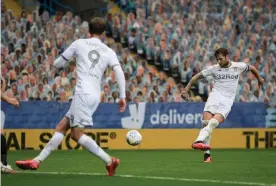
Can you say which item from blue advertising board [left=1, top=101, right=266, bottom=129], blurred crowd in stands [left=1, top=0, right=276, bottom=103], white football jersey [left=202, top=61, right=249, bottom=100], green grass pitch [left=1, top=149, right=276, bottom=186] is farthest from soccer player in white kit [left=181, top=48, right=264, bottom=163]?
blurred crowd in stands [left=1, top=0, right=276, bottom=103]

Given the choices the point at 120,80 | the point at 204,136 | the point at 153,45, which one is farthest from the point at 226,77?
the point at 153,45

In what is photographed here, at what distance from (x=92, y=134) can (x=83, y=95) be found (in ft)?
33.9

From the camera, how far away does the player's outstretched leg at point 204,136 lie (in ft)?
48.1

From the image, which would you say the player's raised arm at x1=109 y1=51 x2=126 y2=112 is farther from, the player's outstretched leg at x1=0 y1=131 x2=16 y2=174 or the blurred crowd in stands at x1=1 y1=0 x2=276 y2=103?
the blurred crowd in stands at x1=1 y1=0 x2=276 y2=103

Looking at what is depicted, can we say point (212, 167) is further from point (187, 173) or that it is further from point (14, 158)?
point (14, 158)

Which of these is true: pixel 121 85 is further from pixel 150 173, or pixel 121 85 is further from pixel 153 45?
pixel 153 45

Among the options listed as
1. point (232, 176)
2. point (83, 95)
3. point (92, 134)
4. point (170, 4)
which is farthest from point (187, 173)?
point (170, 4)

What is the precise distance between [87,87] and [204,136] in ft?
14.0

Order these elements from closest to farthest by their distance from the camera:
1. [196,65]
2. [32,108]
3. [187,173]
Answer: [187,173]
[32,108]
[196,65]

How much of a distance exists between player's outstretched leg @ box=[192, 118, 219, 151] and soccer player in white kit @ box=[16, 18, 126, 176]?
11.3 feet

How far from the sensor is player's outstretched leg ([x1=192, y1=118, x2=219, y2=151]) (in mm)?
14648

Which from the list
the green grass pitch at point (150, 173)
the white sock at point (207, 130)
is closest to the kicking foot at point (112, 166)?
the green grass pitch at point (150, 173)

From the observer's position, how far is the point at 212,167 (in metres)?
13.8

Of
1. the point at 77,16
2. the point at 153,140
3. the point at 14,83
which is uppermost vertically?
the point at 77,16
